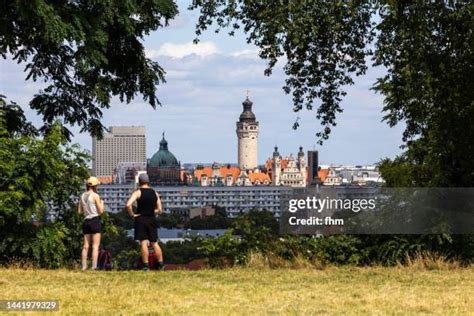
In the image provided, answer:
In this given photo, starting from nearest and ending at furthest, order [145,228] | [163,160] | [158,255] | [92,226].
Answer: [145,228] → [158,255] → [92,226] → [163,160]

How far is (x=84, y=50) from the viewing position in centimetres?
2475

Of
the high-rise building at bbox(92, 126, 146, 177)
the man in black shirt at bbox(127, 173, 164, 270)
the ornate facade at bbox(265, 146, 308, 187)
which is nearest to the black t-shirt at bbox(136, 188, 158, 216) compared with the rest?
the man in black shirt at bbox(127, 173, 164, 270)

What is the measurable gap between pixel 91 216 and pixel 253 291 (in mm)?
5186

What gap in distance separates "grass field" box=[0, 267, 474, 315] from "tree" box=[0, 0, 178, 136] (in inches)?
298

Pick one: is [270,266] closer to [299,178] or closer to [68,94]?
[68,94]

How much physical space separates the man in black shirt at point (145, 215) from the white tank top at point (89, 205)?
79cm

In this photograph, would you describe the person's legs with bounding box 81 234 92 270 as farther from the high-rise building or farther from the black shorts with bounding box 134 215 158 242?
the high-rise building

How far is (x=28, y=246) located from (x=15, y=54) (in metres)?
10.8

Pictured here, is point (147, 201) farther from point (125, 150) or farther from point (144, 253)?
point (125, 150)

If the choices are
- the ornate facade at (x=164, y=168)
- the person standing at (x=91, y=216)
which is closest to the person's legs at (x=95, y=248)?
the person standing at (x=91, y=216)

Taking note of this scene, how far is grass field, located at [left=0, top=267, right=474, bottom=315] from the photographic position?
1278 centimetres

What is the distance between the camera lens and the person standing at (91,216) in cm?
1877

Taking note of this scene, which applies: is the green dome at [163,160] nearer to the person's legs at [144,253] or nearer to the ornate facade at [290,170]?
the ornate facade at [290,170]

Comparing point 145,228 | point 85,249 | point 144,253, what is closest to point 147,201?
point 145,228
